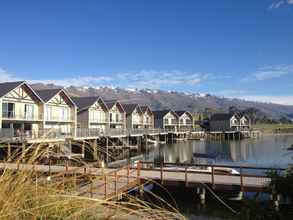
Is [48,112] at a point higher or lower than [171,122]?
higher

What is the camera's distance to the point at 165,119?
3147 inches

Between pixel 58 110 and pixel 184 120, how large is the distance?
49.8 meters

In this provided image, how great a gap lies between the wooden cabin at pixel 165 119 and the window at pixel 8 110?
46.5 m

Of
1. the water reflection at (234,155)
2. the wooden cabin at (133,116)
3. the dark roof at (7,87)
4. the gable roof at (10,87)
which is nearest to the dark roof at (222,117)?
the wooden cabin at (133,116)

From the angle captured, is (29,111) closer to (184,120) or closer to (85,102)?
(85,102)

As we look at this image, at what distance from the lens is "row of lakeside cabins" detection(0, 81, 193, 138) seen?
3494cm

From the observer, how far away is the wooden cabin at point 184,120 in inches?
3363

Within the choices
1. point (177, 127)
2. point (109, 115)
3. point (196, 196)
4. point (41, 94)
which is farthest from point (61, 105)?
point (177, 127)

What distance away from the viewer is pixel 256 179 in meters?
16.6

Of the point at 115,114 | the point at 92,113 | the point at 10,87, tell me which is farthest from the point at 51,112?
the point at 115,114

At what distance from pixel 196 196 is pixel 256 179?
3.04 m

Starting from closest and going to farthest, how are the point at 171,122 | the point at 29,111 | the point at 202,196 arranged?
the point at 202,196 → the point at 29,111 → the point at 171,122

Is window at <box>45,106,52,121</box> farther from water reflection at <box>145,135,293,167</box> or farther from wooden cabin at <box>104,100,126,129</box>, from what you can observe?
wooden cabin at <box>104,100,126,129</box>

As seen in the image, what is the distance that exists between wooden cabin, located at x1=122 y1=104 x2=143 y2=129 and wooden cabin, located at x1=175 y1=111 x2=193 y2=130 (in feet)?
59.2
